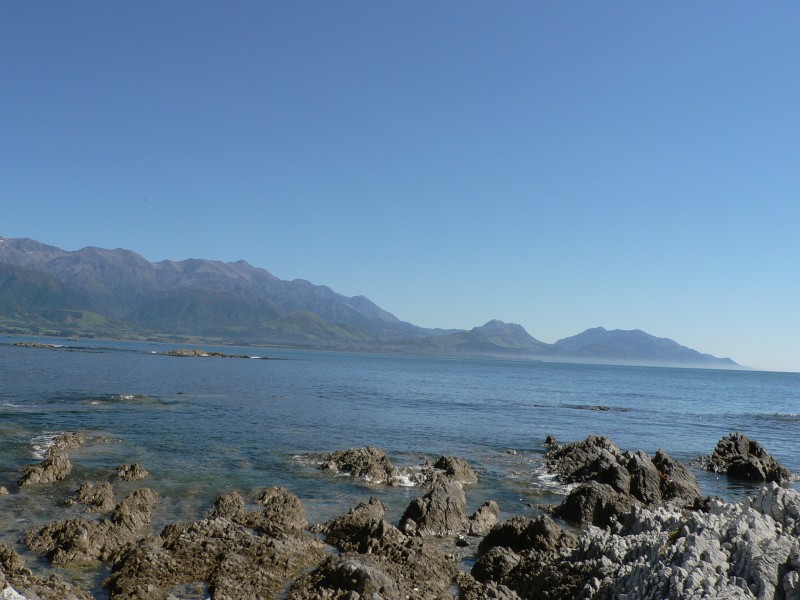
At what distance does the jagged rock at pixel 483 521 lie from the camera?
22.5 meters

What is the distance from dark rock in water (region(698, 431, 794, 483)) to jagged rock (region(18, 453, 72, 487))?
130ft

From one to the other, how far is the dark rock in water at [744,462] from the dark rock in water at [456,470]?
1864cm

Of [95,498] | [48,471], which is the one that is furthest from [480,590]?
[48,471]

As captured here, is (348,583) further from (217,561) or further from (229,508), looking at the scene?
(229,508)

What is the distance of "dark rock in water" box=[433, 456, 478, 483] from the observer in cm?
3222

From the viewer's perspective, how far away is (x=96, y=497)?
23.9m

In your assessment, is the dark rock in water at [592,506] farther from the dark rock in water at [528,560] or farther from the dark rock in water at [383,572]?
the dark rock in water at [383,572]

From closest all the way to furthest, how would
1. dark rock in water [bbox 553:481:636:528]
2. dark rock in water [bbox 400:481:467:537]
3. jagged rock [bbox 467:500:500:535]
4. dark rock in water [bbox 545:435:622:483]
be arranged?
dark rock in water [bbox 400:481:467:537], jagged rock [bbox 467:500:500:535], dark rock in water [bbox 553:481:636:528], dark rock in water [bbox 545:435:622:483]

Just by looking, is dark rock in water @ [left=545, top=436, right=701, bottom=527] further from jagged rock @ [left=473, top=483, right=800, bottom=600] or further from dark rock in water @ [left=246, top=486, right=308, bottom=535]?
dark rock in water @ [left=246, top=486, right=308, bottom=535]

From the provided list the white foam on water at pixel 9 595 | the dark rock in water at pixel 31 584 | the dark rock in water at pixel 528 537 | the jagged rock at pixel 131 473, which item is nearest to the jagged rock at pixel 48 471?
the jagged rock at pixel 131 473

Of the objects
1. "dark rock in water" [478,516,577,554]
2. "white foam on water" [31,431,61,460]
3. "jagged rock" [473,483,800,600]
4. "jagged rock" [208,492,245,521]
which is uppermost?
"jagged rock" [473,483,800,600]

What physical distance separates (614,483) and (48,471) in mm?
27847

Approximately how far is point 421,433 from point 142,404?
98.8ft

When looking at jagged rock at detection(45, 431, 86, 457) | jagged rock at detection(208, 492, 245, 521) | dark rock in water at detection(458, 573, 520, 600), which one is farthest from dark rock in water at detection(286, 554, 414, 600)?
jagged rock at detection(45, 431, 86, 457)
